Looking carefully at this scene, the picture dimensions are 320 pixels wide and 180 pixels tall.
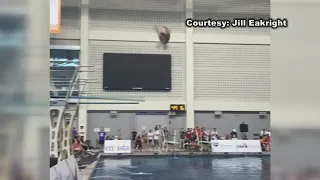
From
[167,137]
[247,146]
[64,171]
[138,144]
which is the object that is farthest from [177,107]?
[64,171]

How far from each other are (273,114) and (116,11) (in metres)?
24.8

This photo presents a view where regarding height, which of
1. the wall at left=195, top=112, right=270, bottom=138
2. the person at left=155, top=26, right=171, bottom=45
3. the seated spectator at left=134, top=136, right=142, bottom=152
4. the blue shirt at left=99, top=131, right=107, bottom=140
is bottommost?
the seated spectator at left=134, top=136, right=142, bottom=152

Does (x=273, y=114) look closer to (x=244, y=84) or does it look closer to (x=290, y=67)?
(x=290, y=67)

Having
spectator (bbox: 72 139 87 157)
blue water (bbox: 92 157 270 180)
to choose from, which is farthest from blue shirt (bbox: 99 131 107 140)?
A: blue water (bbox: 92 157 270 180)

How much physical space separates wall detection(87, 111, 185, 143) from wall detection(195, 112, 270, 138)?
1.41 metres

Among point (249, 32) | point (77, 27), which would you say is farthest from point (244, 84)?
point (77, 27)

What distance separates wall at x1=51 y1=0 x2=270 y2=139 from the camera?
24.6m

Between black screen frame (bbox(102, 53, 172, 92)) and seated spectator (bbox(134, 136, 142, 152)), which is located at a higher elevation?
black screen frame (bbox(102, 53, 172, 92))

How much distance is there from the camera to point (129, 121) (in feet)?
79.9

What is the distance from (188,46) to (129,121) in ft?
20.8

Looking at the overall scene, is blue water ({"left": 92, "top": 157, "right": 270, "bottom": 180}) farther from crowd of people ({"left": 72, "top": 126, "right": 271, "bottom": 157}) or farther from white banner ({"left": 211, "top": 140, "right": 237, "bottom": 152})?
crowd of people ({"left": 72, "top": 126, "right": 271, "bottom": 157})

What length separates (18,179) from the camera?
1.17m

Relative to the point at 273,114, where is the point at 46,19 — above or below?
above

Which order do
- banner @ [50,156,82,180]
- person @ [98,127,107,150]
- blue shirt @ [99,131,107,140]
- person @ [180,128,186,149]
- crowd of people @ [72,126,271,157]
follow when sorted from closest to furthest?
banner @ [50,156,82,180], crowd of people @ [72,126,271,157], person @ [180,128,186,149], person @ [98,127,107,150], blue shirt @ [99,131,107,140]
